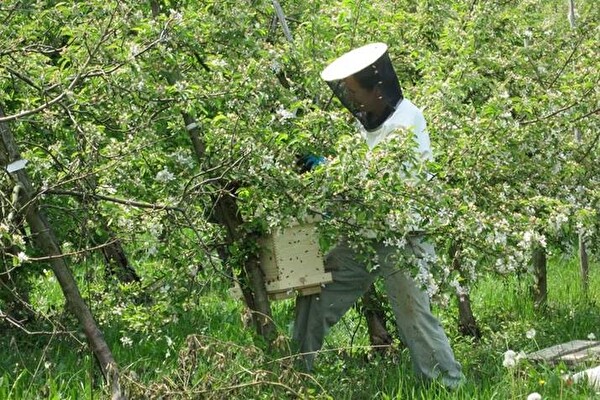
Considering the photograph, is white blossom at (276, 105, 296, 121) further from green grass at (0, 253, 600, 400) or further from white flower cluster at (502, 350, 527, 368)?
white flower cluster at (502, 350, 527, 368)

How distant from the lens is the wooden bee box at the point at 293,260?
5.80m

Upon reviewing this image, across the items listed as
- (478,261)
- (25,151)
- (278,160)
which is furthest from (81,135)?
(478,261)

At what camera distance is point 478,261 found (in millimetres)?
5301

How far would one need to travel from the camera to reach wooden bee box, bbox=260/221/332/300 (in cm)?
580

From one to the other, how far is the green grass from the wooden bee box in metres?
0.34

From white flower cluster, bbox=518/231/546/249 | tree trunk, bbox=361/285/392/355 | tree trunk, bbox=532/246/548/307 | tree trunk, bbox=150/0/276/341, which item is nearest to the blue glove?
tree trunk, bbox=150/0/276/341

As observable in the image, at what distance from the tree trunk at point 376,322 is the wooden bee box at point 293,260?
1282mm

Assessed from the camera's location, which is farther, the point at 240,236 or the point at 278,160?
the point at 240,236

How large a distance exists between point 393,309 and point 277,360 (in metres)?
1.45

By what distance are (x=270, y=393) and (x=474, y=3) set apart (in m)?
3.92

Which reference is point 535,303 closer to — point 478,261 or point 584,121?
point 584,121

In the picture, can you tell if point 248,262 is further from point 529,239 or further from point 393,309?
point 529,239

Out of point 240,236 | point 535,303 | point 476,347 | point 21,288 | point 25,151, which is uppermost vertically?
point 25,151

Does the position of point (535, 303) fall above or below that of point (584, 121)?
below
